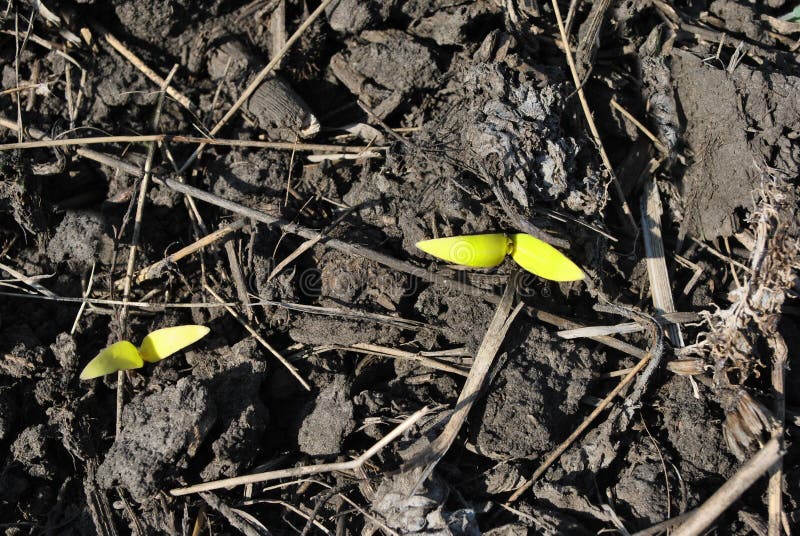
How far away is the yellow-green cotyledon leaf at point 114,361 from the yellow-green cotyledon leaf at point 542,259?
4.63ft

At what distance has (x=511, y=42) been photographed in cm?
223

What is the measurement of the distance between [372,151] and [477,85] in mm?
466

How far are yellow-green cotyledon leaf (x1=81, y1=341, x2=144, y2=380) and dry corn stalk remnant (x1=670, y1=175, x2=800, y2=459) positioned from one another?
1.94 metres

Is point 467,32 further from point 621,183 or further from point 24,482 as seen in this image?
point 24,482

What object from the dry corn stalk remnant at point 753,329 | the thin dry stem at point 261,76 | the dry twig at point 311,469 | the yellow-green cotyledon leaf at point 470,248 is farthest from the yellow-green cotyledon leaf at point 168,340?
the dry corn stalk remnant at point 753,329

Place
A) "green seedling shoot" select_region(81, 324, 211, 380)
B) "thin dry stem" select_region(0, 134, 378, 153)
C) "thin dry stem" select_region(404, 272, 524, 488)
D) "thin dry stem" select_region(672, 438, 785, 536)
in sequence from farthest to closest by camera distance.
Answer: "thin dry stem" select_region(0, 134, 378, 153) → "green seedling shoot" select_region(81, 324, 211, 380) → "thin dry stem" select_region(404, 272, 524, 488) → "thin dry stem" select_region(672, 438, 785, 536)

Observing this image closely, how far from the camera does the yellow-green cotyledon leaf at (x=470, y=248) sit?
2.07 m

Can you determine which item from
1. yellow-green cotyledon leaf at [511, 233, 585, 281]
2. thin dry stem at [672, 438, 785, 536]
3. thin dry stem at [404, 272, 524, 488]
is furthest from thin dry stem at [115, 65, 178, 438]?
thin dry stem at [672, 438, 785, 536]

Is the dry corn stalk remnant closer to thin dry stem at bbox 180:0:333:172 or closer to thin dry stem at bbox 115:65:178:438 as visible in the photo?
thin dry stem at bbox 180:0:333:172

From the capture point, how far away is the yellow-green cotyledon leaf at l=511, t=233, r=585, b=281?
2072 mm

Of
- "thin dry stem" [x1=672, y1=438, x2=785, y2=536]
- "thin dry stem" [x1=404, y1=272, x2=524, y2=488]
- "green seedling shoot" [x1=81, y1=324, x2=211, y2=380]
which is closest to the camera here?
"thin dry stem" [x1=672, y1=438, x2=785, y2=536]

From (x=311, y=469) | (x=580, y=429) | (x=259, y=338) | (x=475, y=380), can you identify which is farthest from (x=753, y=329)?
(x=259, y=338)

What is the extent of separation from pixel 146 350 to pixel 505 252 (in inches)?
53.2

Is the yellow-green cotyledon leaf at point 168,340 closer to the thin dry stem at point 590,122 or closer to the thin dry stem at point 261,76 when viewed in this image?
the thin dry stem at point 261,76
